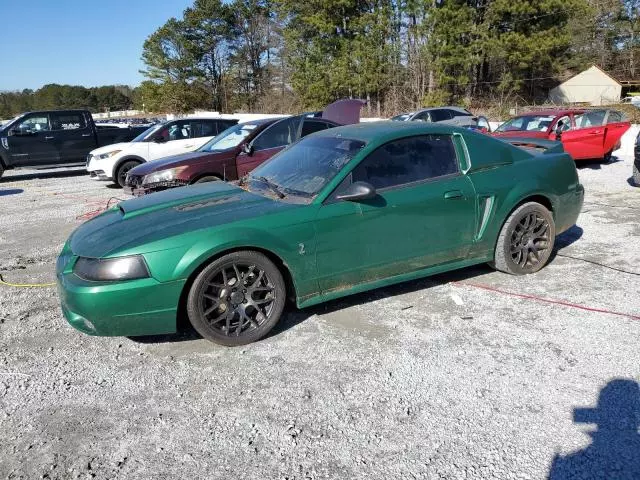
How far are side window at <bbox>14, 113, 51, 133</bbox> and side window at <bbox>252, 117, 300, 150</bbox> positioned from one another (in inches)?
347

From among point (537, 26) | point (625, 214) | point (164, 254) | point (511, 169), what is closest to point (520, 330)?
point (511, 169)

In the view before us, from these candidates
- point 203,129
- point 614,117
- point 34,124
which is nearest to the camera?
point 203,129

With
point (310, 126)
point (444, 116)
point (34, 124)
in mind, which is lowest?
point (310, 126)

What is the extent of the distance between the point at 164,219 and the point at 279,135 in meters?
4.97

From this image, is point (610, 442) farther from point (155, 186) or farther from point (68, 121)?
point (68, 121)

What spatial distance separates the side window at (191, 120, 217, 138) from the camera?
11.8 m

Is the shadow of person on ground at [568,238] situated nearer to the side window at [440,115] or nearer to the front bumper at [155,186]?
the front bumper at [155,186]

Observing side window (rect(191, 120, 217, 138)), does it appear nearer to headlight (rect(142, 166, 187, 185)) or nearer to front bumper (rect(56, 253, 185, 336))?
headlight (rect(142, 166, 187, 185))

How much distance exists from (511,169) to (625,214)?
12.5 feet

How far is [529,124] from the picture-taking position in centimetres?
1220

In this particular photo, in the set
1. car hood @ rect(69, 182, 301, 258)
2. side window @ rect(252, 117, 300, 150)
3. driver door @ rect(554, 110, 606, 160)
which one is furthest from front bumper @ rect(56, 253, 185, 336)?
driver door @ rect(554, 110, 606, 160)

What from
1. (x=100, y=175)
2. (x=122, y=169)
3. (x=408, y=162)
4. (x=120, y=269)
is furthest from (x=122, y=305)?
(x=100, y=175)

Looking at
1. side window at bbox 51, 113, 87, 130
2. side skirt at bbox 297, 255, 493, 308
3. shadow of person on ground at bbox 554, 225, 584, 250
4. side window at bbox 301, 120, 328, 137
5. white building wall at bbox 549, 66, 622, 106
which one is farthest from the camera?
white building wall at bbox 549, 66, 622, 106

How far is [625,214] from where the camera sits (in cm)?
715
